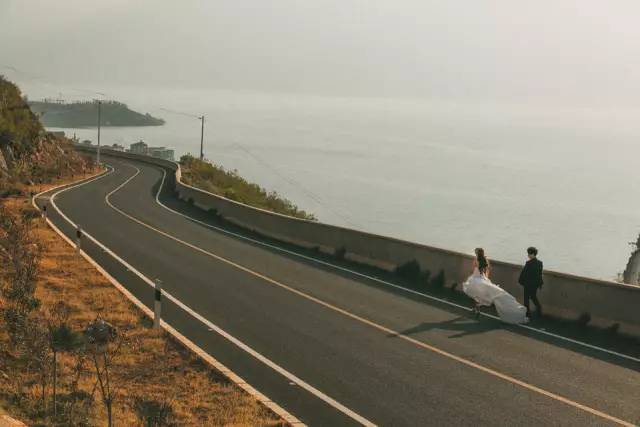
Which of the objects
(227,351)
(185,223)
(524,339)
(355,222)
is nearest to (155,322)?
(227,351)

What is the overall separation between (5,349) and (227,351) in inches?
136

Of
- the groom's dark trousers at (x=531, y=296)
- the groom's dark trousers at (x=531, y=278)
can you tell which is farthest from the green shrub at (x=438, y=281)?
the groom's dark trousers at (x=531, y=278)

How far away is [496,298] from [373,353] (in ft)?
13.0

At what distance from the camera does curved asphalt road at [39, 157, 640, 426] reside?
962 cm

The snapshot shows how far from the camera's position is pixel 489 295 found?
1530 centimetres

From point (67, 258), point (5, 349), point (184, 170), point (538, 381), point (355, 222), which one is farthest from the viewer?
point (355, 222)

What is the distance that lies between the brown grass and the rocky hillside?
25040mm

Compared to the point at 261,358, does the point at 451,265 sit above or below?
above

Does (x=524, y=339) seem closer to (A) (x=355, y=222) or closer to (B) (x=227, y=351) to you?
(B) (x=227, y=351)

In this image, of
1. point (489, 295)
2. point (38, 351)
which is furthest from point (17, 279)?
point (489, 295)

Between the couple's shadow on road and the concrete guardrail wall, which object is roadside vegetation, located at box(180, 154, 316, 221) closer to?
the concrete guardrail wall

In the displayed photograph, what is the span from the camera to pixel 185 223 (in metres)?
32.0

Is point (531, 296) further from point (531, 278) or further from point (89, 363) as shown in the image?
point (89, 363)

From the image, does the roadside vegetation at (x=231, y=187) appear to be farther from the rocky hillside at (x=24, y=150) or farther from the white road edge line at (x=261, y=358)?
the white road edge line at (x=261, y=358)
